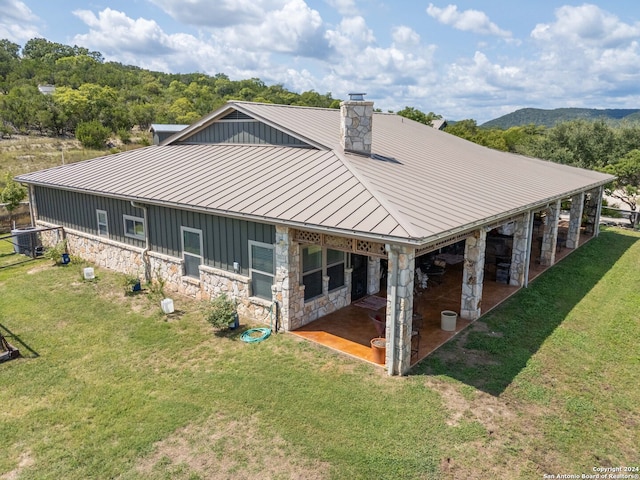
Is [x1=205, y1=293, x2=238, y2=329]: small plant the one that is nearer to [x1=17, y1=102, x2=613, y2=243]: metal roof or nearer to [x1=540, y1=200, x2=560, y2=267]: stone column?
[x1=17, y1=102, x2=613, y2=243]: metal roof

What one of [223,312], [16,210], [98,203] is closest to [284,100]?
[16,210]

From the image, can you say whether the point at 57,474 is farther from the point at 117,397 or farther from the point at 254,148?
the point at 254,148

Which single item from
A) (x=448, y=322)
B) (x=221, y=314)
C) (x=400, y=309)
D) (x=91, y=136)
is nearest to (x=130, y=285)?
(x=221, y=314)

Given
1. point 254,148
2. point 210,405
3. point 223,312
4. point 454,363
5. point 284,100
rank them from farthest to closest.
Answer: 1. point 284,100
2. point 254,148
3. point 223,312
4. point 454,363
5. point 210,405

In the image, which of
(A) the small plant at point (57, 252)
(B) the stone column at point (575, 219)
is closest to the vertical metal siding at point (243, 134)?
(A) the small plant at point (57, 252)

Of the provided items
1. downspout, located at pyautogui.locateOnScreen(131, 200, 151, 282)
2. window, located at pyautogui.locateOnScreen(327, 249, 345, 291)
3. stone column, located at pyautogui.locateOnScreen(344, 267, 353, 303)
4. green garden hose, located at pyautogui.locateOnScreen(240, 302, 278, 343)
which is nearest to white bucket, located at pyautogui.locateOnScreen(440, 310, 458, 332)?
stone column, located at pyautogui.locateOnScreen(344, 267, 353, 303)

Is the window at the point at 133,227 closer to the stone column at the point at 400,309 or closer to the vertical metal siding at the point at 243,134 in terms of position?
the vertical metal siding at the point at 243,134
